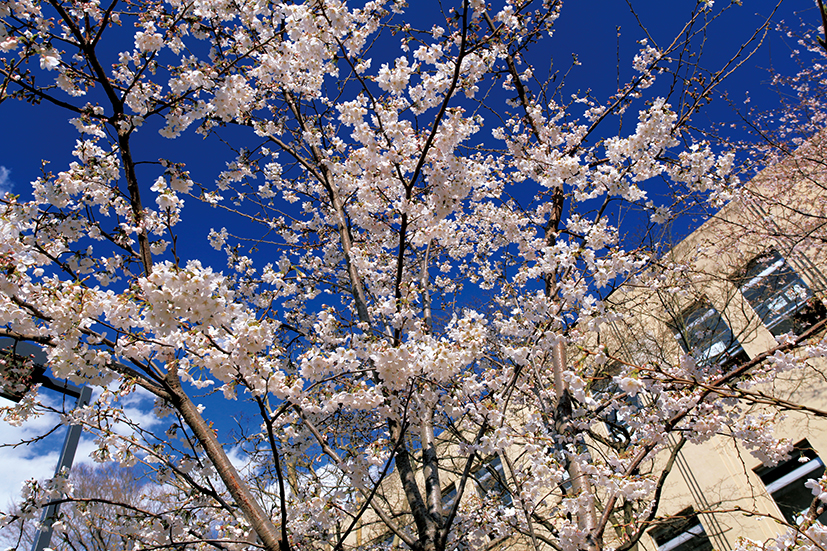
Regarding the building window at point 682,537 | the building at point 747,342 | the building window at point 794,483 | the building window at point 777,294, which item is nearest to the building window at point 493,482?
the building at point 747,342

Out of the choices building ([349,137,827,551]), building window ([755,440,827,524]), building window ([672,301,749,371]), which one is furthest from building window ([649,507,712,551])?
building window ([672,301,749,371])

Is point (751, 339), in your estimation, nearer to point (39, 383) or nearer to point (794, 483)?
point (794, 483)

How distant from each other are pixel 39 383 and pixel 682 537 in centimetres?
1168

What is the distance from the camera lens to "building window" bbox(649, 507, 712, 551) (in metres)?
8.99

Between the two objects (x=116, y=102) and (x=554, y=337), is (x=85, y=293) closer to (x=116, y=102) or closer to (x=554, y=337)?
(x=116, y=102)

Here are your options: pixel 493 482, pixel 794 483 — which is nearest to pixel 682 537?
pixel 794 483

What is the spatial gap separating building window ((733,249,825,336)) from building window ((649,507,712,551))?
451 cm

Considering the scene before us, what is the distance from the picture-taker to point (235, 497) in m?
2.73

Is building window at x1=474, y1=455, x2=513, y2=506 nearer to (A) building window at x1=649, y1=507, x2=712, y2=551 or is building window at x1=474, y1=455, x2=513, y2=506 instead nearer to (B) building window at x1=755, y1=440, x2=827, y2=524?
(A) building window at x1=649, y1=507, x2=712, y2=551

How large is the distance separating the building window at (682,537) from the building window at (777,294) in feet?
14.8

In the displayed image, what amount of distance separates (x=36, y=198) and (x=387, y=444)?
3720mm

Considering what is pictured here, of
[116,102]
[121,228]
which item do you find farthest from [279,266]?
[116,102]

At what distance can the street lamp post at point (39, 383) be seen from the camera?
269 cm

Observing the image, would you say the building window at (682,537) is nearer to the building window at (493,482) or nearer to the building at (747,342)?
the building at (747,342)
